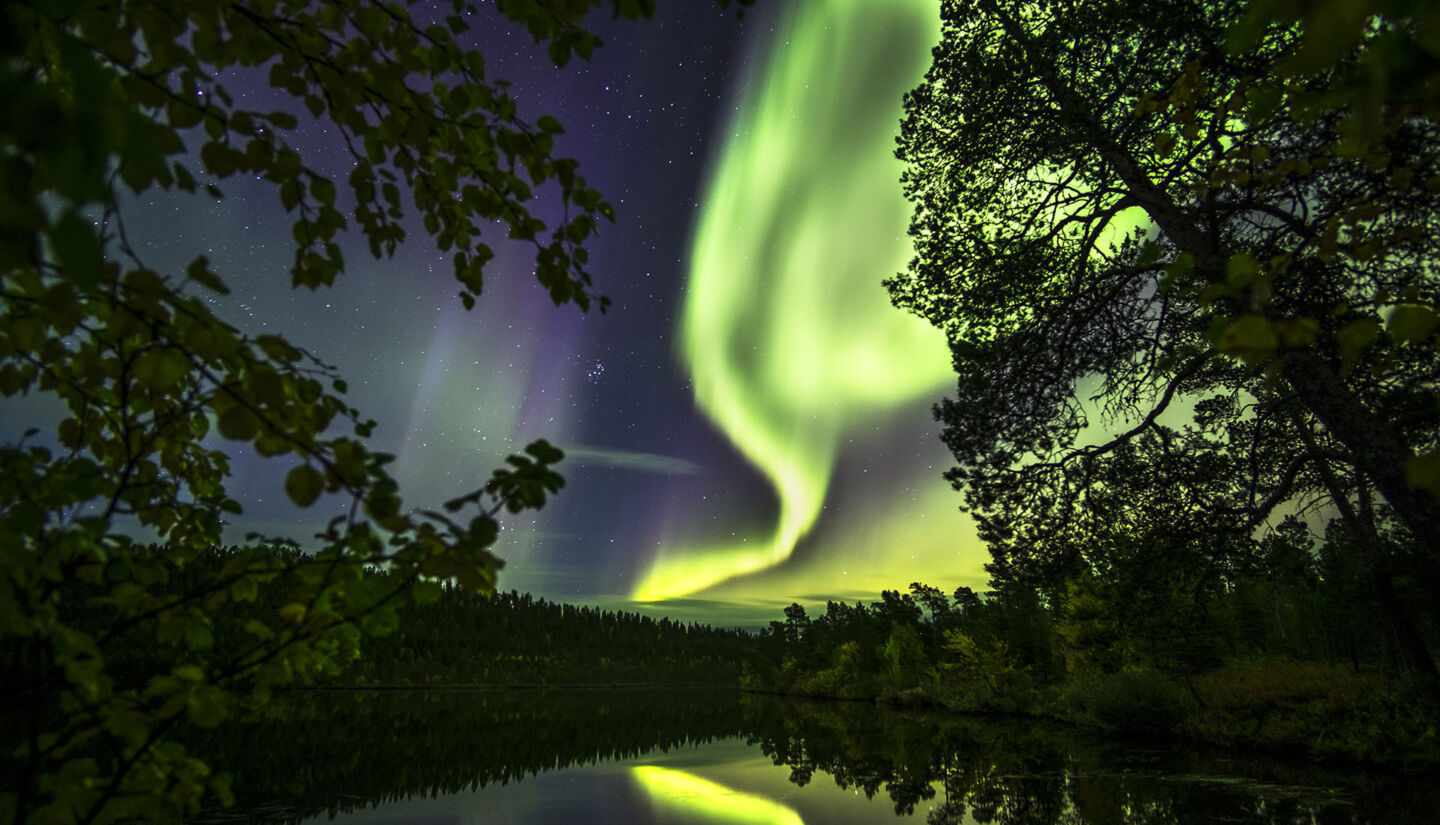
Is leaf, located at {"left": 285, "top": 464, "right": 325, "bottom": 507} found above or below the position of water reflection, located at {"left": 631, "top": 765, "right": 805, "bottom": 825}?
above

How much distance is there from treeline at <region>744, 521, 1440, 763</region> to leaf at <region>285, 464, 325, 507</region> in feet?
31.4

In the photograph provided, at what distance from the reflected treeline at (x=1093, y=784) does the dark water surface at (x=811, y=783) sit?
6cm

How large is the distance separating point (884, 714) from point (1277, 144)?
1623 inches

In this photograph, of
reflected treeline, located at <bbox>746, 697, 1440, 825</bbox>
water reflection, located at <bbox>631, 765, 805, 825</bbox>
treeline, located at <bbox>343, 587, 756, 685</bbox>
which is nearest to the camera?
reflected treeline, located at <bbox>746, 697, 1440, 825</bbox>

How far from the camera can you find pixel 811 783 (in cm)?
1652

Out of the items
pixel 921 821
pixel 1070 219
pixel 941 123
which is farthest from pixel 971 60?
pixel 921 821

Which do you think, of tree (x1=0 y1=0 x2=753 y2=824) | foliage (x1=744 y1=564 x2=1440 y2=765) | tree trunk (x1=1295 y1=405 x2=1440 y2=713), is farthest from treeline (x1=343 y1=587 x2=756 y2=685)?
tree (x1=0 y1=0 x2=753 y2=824)

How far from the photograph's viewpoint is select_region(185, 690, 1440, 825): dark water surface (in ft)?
39.5

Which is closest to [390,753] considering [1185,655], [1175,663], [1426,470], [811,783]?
[811,783]

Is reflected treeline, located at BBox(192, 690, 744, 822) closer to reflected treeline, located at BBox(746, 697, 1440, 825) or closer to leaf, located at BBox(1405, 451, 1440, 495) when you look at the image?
leaf, located at BBox(1405, 451, 1440, 495)

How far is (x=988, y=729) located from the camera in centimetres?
2931

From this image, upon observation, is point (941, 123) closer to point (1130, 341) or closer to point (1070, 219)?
point (1070, 219)

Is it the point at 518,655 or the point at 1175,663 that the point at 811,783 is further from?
the point at 518,655

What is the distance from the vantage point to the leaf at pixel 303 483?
5.25 ft
